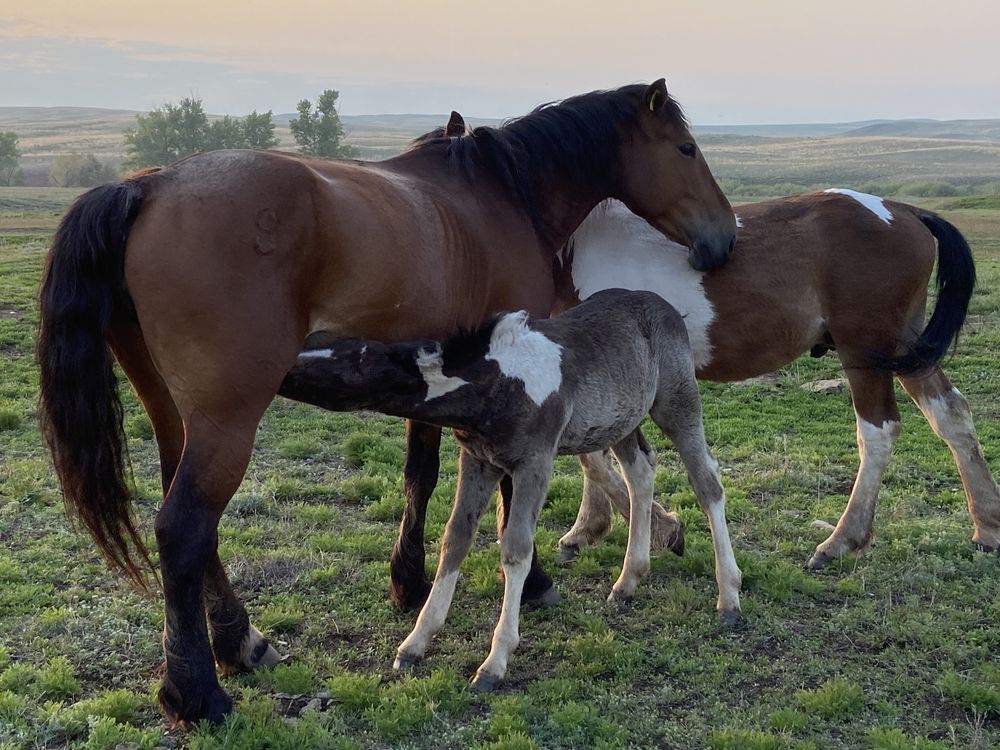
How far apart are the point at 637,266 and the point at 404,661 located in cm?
266

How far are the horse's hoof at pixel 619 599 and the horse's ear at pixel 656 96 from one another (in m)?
2.66

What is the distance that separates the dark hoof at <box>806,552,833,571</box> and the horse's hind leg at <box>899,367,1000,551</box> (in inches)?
39.3

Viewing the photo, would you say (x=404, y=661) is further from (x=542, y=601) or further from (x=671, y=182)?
(x=671, y=182)

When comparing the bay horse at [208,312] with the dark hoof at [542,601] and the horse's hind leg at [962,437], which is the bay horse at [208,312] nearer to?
the dark hoof at [542,601]

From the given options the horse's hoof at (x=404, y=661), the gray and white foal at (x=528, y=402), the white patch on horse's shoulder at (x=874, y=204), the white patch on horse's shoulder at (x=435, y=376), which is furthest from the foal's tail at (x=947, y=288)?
the horse's hoof at (x=404, y=661)

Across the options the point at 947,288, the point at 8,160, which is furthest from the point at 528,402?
the point at 8,160

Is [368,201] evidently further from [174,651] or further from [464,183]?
[174,651]

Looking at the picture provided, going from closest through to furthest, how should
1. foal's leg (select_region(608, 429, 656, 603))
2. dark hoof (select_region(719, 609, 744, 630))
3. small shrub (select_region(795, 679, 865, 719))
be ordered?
small shrub (select_region(795, 679, 865, 719)), dark hoof (select_region(719, 609, 744, 630)), foal's leg (select_region(608, 429, 656, 603))

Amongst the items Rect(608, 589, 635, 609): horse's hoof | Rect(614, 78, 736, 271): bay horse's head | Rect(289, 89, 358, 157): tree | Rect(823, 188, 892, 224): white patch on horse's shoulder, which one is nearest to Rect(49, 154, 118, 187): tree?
Rect(289, 89, 358, 157): tree

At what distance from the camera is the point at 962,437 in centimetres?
559

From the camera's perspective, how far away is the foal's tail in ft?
17.5

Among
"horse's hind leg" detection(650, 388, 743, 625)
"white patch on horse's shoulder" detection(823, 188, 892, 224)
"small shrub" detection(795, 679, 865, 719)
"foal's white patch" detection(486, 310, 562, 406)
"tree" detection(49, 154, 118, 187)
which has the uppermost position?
"white patch on horse's shoulder" detection(823, 188, 892, 224)

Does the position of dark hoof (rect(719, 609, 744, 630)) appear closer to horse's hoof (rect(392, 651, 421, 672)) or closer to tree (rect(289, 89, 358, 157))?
horse's hoof (rect(392, 651, 421, 672))

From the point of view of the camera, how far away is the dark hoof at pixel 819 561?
17.3ft
